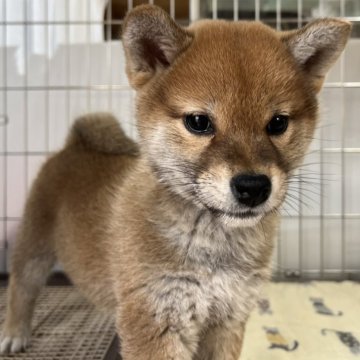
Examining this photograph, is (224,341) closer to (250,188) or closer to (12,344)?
(250,188)

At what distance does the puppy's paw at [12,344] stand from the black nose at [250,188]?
1.09 m

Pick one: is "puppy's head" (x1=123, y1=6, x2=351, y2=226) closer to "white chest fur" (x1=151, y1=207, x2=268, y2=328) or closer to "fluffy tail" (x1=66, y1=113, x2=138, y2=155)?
"white chest fur" (x1=151, y1=207, x2=268, y2=328)

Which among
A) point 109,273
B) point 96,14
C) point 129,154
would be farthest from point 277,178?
point 96,14

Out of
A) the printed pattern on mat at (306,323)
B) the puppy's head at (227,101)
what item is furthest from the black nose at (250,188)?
the printed pattern on mat at (306,323)

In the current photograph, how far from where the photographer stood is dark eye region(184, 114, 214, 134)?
3.65ft

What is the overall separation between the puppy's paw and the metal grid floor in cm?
3

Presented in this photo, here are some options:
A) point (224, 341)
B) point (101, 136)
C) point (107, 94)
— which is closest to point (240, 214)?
point (224, 341)

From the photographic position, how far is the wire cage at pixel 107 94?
2518mm

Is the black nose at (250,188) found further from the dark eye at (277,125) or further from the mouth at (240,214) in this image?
the dark eye at (277,125)

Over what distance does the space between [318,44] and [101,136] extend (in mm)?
837

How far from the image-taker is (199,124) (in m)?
1.12

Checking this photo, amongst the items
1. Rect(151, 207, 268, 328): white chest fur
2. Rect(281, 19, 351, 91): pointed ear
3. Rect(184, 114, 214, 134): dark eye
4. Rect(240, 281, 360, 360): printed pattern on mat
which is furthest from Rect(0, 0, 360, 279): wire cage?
Rect(184, 114, 214, 134): dark eye

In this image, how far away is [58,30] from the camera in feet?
8.36

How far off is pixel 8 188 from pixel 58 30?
813 millimetres
